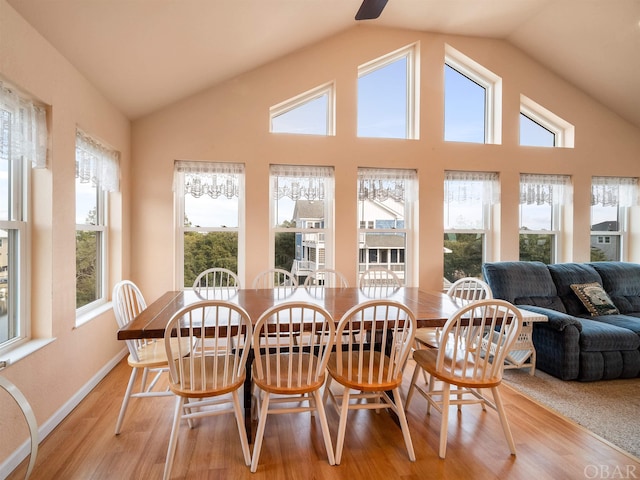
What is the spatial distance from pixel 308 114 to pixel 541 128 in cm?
307

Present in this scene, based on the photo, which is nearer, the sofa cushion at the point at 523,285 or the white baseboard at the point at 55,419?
the white baseboard at the point at 55,419

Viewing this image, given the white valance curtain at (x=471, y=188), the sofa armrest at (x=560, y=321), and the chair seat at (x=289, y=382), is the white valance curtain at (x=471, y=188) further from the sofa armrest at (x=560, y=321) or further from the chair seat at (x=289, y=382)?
the chair seat at (x=289, y=382)

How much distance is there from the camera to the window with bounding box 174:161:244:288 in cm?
369

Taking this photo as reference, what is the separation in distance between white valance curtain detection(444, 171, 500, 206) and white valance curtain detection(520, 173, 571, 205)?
0.39 metres

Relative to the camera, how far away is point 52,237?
2158mm

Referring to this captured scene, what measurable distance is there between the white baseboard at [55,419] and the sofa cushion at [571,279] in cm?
441

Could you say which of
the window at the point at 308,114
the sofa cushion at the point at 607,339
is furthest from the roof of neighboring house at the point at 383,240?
the sofa cushion at the point at 607,339

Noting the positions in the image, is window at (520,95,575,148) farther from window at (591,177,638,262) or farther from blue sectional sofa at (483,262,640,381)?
blue sectional sofa at (483,262,640,381)

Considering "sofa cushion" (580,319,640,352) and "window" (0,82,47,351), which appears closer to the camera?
"window" (0,82,47,351)

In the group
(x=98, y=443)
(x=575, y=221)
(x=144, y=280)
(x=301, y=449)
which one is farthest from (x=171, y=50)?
(x=575, y=221)

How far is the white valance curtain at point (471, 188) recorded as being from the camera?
4098 millimetres

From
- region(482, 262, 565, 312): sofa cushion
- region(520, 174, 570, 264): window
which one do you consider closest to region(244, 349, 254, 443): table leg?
region(482, 262, 565, 312): sofa cushion

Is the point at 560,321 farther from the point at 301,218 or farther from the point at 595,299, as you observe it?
the point at 301,218

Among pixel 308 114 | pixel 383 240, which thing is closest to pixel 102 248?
pixel 308 114
